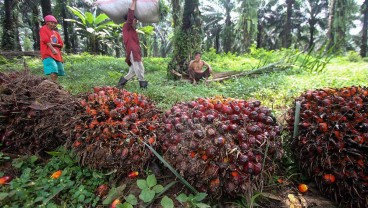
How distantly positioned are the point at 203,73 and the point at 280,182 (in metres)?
4.89

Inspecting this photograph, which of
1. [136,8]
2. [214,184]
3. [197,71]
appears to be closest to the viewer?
[214,184]

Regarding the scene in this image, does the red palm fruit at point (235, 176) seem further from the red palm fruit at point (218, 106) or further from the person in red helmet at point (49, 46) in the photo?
the person in red helmet at point (49, 46)

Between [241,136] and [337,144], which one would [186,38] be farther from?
[337,144]

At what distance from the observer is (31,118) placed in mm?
2381

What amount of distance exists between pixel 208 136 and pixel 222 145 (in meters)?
0.12

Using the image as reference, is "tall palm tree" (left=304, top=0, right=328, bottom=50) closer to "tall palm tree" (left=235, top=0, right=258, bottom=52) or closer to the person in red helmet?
"tall palm tree" (left=235, top=0, right=258, bottom=52)

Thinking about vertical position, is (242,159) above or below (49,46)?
below

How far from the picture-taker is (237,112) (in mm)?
1987

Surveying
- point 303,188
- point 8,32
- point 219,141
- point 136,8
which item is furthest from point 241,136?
point 8,32

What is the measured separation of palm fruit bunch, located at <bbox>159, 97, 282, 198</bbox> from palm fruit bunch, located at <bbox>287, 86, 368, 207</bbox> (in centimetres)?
27

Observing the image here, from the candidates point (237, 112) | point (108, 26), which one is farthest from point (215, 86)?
point (108, 26)

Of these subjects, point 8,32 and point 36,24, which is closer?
point 8,32

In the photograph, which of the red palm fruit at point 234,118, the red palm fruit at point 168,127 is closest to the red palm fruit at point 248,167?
the red palm fruit at point 234,118

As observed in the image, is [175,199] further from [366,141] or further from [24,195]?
[366,141]
